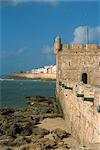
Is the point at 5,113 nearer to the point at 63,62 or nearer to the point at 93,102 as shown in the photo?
the point at 63,62

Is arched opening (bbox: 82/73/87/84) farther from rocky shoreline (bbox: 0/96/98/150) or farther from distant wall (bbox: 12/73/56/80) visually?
distant wall (bbox: 12/73/56/80)

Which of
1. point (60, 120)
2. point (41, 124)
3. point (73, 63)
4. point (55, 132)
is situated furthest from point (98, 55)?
point (55, 132)

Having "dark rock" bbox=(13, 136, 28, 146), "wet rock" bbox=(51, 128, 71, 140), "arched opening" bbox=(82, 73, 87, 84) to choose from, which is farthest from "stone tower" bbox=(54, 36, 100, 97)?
"dark rock" bbox=(13, 136, 28, 146)

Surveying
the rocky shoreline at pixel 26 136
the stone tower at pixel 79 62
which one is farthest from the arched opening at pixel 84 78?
the rocky shoreline at pixel 26 136

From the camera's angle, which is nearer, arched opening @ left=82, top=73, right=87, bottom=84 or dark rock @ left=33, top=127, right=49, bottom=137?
dark rock @ left=33, top=127, right=49, bottom=137

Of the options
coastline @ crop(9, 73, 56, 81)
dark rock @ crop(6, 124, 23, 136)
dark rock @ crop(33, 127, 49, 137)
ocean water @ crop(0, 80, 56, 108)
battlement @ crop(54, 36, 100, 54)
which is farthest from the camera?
coastline @ crop(9, 73, 56, 81)

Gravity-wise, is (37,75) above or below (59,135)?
below

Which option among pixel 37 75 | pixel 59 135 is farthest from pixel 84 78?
pixel 37 75

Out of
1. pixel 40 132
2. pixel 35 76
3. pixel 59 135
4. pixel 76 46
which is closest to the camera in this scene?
pixel 59 135

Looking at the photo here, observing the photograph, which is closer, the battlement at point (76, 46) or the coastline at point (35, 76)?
the battlement at point (76, 46)

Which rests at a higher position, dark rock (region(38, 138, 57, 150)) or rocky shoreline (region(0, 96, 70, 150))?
dark rock (region(38, 138, 57, 150))

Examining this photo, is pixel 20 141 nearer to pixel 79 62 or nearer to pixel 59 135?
pixel 59 135

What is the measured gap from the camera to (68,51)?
24.2 m

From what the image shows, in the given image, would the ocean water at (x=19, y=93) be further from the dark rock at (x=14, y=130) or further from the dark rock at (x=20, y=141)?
the dark rock at (x=20, y=141)
